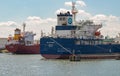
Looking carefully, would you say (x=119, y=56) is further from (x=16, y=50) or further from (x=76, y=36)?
(x=16, y=50)

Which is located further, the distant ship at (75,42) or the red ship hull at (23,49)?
the red ship hull at (23,49)

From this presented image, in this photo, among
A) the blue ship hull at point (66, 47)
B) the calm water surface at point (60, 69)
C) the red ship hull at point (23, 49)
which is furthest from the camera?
the red ship hull at point (23, 49)

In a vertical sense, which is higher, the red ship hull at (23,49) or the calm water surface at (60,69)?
the red ship hull at (23,49)

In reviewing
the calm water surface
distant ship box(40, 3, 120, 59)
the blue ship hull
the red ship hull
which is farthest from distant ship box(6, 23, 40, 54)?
the calm water surface

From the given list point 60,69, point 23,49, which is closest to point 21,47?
point 23,49

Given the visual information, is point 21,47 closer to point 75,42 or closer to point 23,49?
point 23,49

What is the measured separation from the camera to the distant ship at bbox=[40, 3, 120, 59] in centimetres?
7688

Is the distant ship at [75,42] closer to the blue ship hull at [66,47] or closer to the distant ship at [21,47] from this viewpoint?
the blue ship hull at [66,47]

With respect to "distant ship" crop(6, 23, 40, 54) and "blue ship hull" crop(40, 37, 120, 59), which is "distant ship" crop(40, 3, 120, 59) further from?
"distant ship" crop(6, 23, 40, 54)

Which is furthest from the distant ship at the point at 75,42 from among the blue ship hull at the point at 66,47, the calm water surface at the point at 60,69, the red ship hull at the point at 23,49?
the red ship hull at the point at 23,49

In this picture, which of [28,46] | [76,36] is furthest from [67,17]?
[28,46]

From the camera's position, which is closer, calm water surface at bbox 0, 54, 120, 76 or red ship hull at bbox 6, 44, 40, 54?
calm water surface at bbox 0, 54, 120, 76

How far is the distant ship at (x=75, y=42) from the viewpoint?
7688 cm

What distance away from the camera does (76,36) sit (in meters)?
79.0
